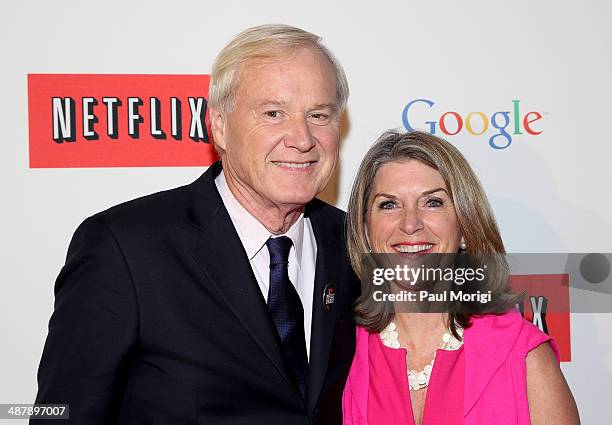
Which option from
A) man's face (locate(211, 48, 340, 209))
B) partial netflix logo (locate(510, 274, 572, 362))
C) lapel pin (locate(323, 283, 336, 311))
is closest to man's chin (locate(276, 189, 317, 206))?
man's face (locate(211, 48, 340, 209))

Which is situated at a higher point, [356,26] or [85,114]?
[356,26]

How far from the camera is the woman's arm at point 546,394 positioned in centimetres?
169

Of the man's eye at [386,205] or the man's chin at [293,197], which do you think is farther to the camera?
the man's eye at [386,205]

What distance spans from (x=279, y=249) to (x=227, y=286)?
200 millimetres

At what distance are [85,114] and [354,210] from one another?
2.66 feet

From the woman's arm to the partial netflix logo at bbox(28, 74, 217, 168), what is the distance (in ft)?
3.49

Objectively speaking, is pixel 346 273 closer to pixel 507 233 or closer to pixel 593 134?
pixel 507 233

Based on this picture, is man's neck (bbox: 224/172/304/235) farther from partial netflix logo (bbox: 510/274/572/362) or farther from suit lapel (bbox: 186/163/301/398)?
partial netflix logo (bbox: 510/274/572/362)

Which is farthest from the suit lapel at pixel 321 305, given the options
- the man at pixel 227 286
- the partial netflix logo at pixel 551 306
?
the partial netflix logo at pixel 551 306

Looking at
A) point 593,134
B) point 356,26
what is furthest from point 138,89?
point 593,134

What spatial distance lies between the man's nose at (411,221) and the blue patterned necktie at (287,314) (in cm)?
34

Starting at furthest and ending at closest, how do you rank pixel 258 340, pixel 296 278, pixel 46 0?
1. pixel 46 0
2. pixel 296 278
3. pixel 258 340

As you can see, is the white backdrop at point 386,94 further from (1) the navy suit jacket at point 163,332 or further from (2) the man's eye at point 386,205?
(1) the navy suit jacket at point 163,332

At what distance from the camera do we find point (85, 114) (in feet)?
6.82
